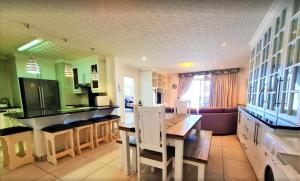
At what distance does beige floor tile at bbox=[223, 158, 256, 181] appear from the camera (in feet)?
6.16

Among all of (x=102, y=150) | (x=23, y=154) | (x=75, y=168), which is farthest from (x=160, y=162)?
(x=23, y=154)

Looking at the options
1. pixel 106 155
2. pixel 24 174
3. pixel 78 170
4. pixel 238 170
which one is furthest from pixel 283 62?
pixel 24 174

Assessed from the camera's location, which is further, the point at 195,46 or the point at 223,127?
the point at 223,127

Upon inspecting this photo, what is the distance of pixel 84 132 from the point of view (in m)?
3.02

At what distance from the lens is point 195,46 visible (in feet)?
9.59

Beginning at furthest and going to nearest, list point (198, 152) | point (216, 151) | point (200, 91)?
1. point (200, 91)
2. point (216, 151)
3. point (198, 152)

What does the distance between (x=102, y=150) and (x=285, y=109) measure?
319cm

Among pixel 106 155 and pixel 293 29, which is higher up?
pixel 293 29

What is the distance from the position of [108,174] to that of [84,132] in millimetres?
1445

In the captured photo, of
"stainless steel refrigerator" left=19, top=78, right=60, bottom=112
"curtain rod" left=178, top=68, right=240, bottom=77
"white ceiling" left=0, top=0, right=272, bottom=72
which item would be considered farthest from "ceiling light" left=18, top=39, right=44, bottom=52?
"curtain rod" left=178, top=68, right=240, bottom=77

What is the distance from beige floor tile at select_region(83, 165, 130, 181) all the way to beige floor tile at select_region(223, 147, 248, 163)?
1.99 metres

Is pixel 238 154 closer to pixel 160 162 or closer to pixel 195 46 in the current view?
pixel 160 162

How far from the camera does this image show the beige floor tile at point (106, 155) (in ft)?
7.78

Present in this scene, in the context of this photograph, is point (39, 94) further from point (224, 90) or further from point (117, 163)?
point (224, 90)
